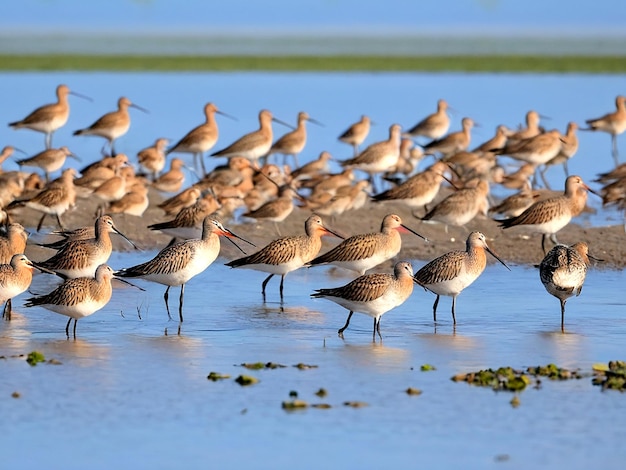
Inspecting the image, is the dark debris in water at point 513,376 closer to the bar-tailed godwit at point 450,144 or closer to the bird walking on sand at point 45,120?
the bar-tailed godwit at point 450,144

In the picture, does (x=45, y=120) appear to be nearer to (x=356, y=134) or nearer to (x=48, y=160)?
(x=48, y=160)

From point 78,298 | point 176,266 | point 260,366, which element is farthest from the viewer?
point 176,266

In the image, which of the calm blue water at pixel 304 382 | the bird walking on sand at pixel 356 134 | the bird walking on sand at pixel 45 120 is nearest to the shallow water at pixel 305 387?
the calm blue water at pixel 304 382

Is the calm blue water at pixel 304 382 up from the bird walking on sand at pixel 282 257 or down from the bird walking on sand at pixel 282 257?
down

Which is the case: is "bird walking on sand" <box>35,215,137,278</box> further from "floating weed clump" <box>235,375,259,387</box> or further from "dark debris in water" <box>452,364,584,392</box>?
"dark debris in water" <box>452,364,584,392</box>

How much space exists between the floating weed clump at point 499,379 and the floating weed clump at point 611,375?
466mm

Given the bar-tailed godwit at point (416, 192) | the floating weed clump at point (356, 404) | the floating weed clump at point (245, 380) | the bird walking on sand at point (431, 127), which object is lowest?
the floating weed clump at point (356, 404)

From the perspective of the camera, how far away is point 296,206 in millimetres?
17703

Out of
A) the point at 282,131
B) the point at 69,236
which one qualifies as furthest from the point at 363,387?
the point at 282,131

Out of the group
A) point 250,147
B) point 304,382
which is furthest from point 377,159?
point 304,382

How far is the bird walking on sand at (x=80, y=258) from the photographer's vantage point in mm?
12336

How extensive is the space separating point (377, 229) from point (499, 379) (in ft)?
24.7

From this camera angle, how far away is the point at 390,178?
19875mm

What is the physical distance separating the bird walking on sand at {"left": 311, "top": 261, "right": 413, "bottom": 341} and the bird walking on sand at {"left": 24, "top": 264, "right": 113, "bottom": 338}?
168cm
